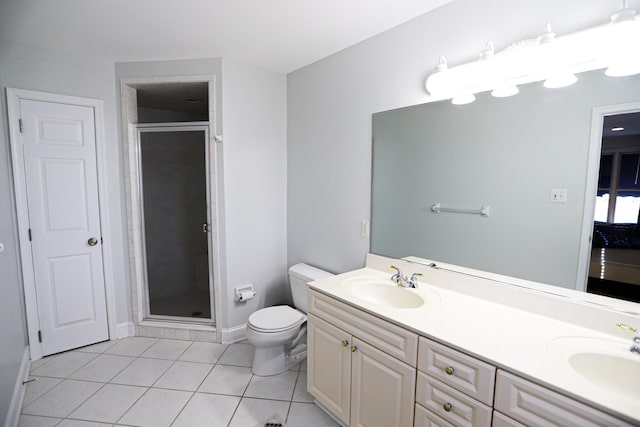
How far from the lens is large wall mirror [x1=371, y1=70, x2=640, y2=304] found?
125 centimetres

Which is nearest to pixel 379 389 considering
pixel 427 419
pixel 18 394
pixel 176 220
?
pixel 427 419

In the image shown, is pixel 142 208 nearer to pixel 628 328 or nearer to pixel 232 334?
pixel 232 334

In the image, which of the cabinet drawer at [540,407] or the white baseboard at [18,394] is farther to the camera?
the white baseboard at [18,394]

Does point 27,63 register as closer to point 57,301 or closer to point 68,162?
point 68,162

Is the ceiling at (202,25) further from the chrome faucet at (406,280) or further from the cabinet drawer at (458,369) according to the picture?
the cabinet drawer at (458,369)

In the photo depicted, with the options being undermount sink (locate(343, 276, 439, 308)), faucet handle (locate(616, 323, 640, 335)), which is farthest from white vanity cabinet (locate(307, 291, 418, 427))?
faucet handle (locate(616, 323, 640, 335))

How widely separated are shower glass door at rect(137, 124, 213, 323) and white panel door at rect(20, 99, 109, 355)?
39 centimetres

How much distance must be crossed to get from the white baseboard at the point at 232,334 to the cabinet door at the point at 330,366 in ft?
3.61

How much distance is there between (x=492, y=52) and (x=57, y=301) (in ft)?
11.6

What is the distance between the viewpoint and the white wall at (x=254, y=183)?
8.27 feet

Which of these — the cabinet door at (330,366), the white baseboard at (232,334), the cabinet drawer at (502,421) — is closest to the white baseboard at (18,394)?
the white baseboard at (232,334)

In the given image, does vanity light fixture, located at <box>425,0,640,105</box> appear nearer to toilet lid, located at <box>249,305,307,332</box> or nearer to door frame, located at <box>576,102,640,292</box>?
door frame, located at <box>576,102,640,292</box>

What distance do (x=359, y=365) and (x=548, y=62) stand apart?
1649 mm

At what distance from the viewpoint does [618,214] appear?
1.20m
